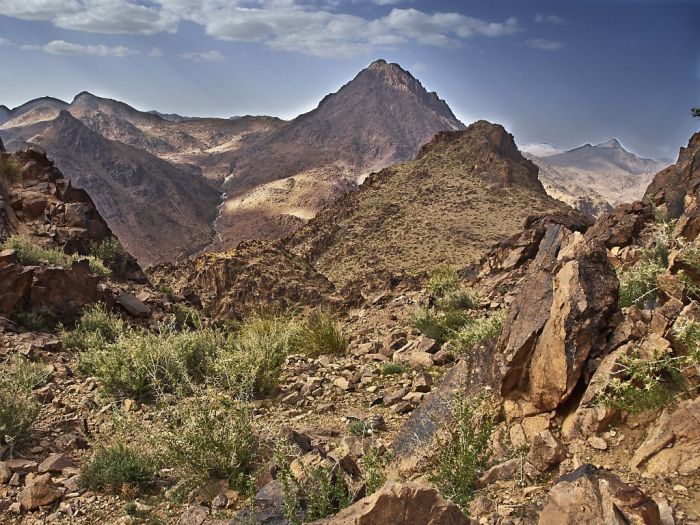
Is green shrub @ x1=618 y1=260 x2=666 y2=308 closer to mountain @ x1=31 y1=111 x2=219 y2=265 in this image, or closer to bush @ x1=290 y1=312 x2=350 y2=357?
bush @ x1=290 y1=312 x2=350 y2=357

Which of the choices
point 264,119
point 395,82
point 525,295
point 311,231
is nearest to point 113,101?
point 264,119

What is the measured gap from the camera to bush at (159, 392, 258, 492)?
450 cm

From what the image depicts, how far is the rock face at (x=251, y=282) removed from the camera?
1950cm

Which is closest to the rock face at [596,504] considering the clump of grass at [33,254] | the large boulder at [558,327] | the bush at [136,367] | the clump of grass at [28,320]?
the large boulder at [558,327]

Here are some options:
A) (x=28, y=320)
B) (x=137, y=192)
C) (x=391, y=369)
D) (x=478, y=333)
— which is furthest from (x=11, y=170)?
(x=137, y=192)

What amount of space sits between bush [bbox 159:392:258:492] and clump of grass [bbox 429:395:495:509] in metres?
1.55

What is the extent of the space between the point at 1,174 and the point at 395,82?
125 m

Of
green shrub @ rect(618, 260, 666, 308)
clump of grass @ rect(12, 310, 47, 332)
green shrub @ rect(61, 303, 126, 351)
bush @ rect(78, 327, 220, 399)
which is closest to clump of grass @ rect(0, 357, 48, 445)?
bush @ rect(78, 327, 220, 399)

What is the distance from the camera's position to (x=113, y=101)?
148375 mm

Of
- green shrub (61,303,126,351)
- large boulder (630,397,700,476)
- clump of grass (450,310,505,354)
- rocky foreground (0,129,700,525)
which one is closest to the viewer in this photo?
large boulder (630,397,700,476)

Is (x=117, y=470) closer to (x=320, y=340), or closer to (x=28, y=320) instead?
(x=320, y=340)

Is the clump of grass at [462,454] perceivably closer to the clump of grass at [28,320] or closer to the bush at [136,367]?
the bush at [136,367]

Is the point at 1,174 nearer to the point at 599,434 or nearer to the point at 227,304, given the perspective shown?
the point at 227,304

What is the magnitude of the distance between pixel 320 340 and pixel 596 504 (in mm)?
6615
